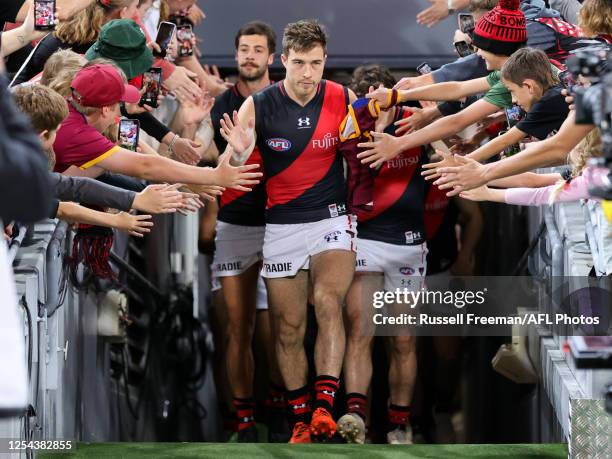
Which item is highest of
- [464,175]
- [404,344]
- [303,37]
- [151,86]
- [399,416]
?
[303,37]

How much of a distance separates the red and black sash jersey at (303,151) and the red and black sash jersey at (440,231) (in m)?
1.52

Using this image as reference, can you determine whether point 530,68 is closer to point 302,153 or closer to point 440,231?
point 302,153

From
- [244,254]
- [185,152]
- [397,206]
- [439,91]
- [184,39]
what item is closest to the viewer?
[439,91]

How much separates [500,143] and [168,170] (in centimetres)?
170

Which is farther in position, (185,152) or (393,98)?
(185,152)

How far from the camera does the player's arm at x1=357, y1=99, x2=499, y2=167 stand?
721 centimetres

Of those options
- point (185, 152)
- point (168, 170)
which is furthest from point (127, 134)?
point (185, 152)

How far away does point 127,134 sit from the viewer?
684 cm

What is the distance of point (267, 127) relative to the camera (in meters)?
7.32

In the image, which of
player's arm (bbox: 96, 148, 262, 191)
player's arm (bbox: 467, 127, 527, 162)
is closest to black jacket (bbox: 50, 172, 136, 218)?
player's arm (bbox: 96, 148, 262, 191)

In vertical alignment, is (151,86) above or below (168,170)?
above

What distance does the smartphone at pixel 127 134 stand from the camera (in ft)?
22.4

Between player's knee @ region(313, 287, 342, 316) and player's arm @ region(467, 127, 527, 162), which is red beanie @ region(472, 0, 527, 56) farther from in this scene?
player's knee @ region(313, 287, 342, 316)

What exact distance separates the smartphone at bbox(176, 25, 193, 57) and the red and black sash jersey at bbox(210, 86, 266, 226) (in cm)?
41
